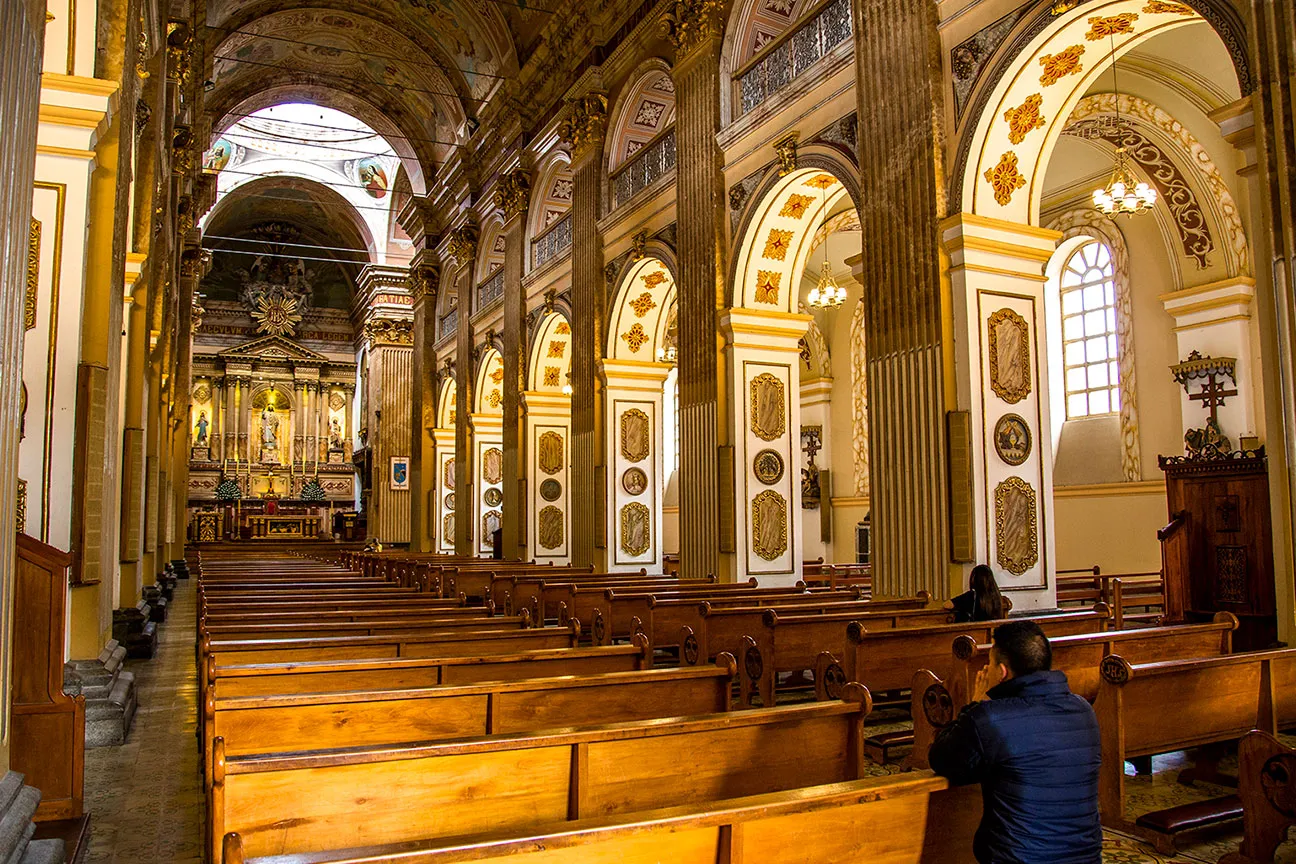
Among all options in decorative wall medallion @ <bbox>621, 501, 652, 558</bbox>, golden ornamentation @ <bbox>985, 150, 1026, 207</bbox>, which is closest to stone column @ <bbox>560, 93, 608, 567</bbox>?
decorative wall medallion @ <bbox>621, 501, 652, 558</bbox>

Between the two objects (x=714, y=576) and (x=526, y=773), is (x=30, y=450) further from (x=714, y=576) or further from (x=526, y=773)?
(x=714, y=576)

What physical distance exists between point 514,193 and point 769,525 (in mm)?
9555

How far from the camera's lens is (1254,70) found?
19.3 feet

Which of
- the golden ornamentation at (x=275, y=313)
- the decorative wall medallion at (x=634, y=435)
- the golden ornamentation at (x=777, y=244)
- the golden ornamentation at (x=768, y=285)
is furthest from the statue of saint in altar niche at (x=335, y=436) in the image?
the golden ornamentation at (x=777, y=244)

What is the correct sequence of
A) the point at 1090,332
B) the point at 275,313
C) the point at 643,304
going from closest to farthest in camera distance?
the point at 1090,332, the point at 643,304, the point at 275,313

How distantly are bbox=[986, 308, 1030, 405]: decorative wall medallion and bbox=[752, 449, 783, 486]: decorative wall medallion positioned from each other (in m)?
3.86

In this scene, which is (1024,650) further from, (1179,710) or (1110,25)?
(1110,25)

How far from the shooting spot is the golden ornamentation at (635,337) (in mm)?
14969

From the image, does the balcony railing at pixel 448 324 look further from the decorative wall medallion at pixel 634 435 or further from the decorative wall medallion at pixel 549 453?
the decorative wall medallion at pixel 634 435

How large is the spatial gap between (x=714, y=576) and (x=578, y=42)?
9.06 meters

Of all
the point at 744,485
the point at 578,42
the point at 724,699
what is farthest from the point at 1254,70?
the point at 578,42

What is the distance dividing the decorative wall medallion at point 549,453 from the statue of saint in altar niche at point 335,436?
20.2 meters

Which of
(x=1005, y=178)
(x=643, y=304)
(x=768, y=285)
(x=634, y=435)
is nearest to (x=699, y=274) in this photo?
(x=768, y=285)

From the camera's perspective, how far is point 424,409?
2447 centimetres
